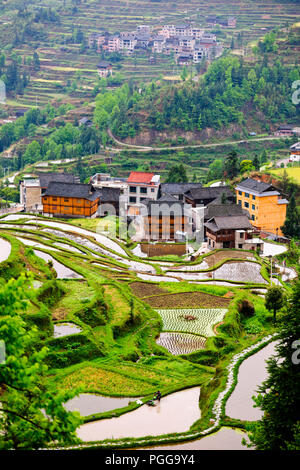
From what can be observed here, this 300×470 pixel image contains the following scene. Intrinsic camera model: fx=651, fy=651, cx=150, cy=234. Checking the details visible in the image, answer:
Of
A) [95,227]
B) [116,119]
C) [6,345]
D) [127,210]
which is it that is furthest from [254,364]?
[116,119]

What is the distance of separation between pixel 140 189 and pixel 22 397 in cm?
4387

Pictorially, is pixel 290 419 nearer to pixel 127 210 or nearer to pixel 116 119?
pixel 127 210

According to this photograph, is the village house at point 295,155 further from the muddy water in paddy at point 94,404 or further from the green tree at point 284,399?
the green tree at point 284,399

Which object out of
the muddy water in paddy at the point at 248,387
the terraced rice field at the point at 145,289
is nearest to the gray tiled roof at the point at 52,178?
the terraced rice field at the point at 145,289

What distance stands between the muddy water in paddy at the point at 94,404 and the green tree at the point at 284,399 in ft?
17.7

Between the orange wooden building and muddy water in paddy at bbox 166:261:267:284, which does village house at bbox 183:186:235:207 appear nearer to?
the orange wooden building

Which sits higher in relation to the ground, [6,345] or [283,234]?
[6,345]

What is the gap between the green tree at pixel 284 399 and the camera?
11242mm

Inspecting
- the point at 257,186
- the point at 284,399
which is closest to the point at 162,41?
the point at 257,186

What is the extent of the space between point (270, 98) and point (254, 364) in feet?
257

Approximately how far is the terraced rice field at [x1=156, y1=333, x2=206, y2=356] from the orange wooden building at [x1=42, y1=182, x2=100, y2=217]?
25.7 meters

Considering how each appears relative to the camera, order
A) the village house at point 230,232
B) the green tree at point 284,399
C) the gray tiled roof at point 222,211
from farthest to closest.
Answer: the gray tiled roof at point 222,211 → the village house at point 230,232 → the green tree at point 284,399
